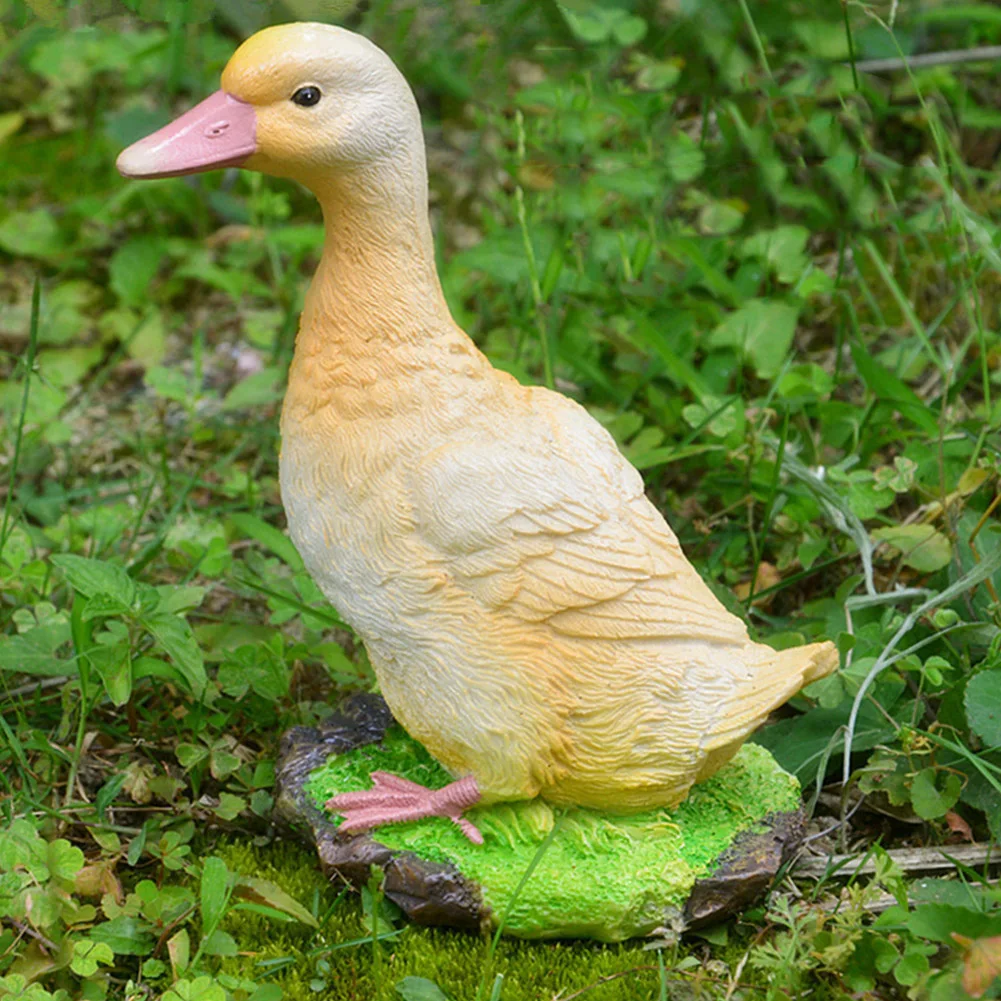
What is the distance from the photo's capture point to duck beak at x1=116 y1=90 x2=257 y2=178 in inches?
85.7

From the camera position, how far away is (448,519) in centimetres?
219

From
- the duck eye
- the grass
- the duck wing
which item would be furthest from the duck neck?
the grass

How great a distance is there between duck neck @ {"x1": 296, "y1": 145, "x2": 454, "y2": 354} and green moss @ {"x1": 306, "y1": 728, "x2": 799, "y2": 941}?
0.83 m

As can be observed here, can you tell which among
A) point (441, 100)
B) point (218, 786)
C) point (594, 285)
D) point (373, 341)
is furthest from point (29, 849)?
point (441, 100)

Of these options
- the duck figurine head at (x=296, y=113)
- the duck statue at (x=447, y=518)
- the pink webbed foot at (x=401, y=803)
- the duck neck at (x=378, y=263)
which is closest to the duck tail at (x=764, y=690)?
the duck statue at (x=447, y=518)

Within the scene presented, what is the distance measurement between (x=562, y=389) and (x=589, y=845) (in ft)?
5.27

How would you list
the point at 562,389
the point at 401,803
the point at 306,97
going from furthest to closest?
1. the point at 562,389
2. the point at 401,803
3. the point at 306,97

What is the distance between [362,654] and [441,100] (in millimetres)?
2911

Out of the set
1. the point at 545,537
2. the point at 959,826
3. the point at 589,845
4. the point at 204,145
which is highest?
the point at 204,145

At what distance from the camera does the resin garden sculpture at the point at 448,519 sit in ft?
7.16

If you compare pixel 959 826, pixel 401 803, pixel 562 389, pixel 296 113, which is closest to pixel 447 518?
pixel 401 803

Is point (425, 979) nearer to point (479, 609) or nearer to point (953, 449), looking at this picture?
point (479, 609)

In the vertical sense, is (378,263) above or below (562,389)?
above

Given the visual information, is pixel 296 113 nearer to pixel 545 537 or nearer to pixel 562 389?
pixel 545 537
